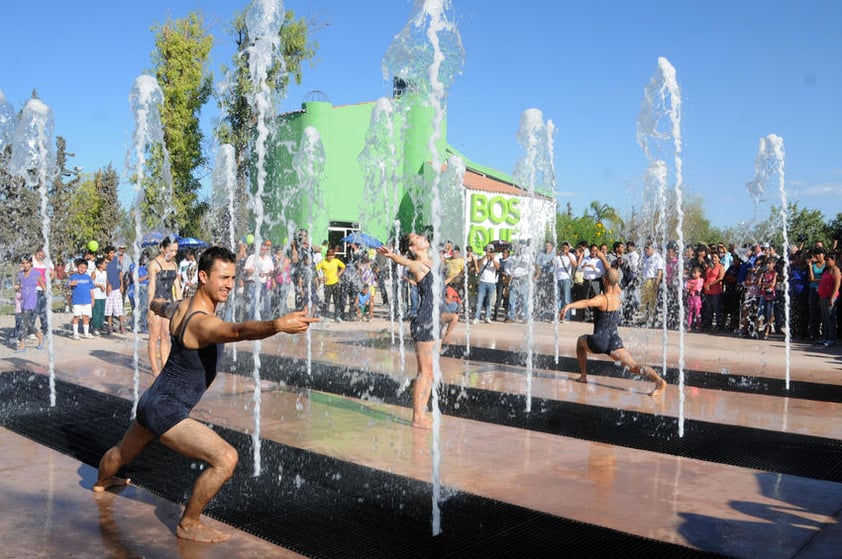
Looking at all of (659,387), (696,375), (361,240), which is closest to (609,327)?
(659,387)

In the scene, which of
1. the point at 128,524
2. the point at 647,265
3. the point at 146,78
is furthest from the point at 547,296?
the point at 128,524

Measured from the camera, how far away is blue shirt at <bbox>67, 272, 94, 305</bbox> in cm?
1364

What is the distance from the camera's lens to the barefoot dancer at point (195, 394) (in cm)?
396

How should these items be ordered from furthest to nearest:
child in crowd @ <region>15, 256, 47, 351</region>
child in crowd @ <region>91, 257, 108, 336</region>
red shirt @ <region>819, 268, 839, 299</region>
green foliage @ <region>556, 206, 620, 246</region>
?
1. green foliage @ <region>556, 206, 620, 246</region>
2. child in crowd @ <region>91, 257, 108, 336</region>
3. red shirt @ <region>819, 268, 839, 299</region>
4. child in crowd @ <region>15, 256, 47, 351</region>

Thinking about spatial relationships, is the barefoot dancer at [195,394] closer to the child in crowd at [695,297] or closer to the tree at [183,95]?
the child in crowd at [695,297]

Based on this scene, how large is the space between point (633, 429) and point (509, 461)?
167 centimetres

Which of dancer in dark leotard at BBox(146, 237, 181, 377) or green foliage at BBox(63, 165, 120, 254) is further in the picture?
green foliage at BBox(63, 165, 120, 254)

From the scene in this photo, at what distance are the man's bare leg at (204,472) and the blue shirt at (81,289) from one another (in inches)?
423

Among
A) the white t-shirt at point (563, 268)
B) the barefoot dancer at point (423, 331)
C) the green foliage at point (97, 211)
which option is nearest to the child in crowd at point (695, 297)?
the white t-shirt at point (563, 268)

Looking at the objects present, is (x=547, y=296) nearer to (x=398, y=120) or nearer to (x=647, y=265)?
(x=647, y=265)

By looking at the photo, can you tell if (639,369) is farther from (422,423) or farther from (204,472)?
(204,472)

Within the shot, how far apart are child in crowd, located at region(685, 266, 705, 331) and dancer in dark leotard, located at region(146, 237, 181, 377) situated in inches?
451

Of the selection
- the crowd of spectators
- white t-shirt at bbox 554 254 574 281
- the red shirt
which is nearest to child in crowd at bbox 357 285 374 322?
the crowd of spectators

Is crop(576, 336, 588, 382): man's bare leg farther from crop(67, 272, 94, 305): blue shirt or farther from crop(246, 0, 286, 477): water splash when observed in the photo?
crop(67, 272, 94, 305): blue shirt
